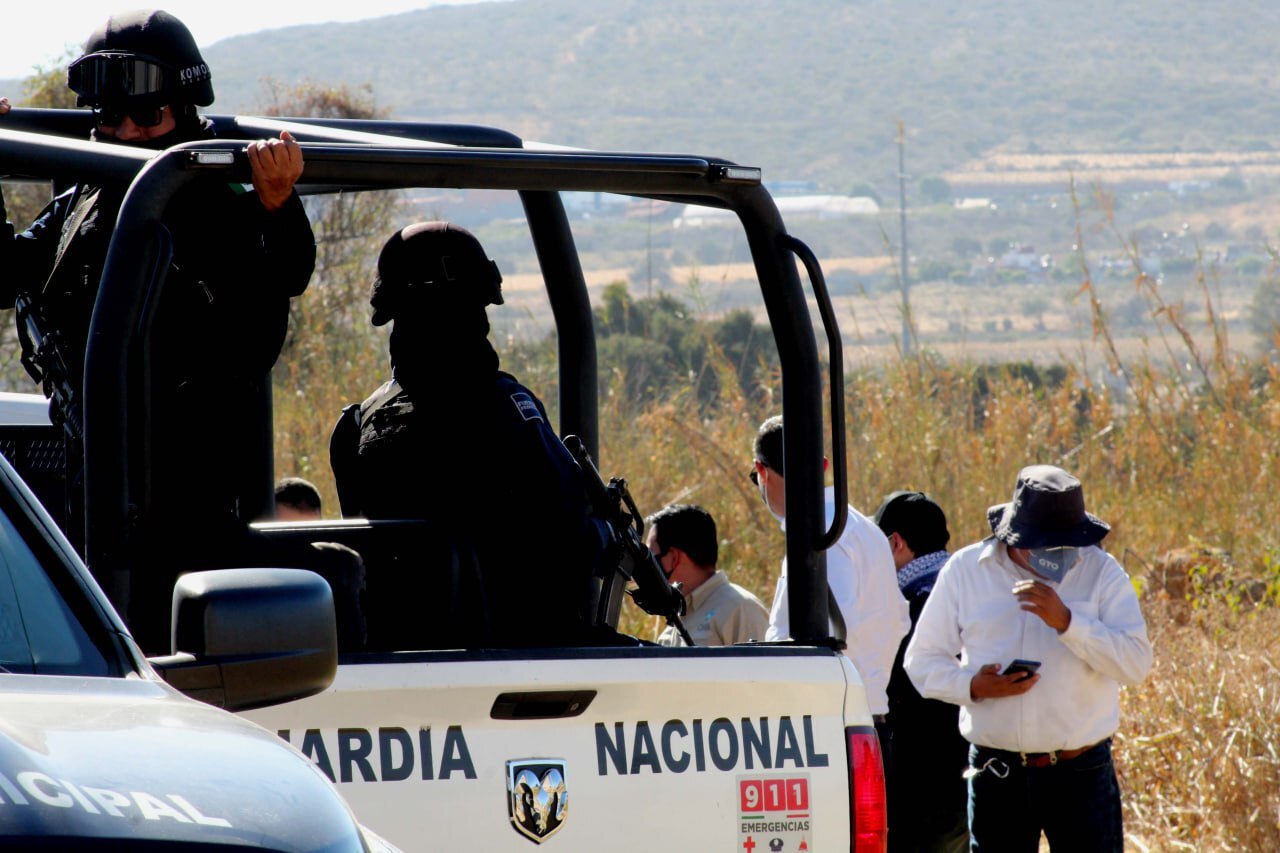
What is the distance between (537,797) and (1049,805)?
275 centimetres

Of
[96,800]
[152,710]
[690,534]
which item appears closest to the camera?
[96,800]

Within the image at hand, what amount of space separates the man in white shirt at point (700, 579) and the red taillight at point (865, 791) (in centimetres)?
236

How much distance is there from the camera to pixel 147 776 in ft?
6.66

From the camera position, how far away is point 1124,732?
24.0ft

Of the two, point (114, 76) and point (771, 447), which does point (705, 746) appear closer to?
point (114, 76)

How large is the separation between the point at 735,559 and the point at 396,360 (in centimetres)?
568

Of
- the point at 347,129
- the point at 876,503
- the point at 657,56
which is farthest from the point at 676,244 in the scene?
the point at 347,129

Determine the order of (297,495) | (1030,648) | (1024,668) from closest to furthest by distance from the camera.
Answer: (1024,668)
(1030,648)
(297,495)

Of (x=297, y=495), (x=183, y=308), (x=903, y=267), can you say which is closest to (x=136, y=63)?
(x=183, y=308)

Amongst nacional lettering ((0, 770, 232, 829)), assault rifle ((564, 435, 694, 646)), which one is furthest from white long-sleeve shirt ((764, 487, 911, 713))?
nacional lettering ((0, 770, 232, 829))

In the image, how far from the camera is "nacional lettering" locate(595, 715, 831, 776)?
3.35 meters

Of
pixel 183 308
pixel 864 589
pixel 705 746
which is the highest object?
pixel 183 308

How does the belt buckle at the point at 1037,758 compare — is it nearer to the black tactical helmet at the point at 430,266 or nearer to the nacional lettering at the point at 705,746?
the nacional lettering at the point at 705,746

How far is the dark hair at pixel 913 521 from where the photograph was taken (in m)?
6.57
